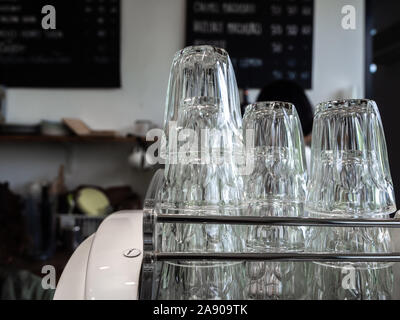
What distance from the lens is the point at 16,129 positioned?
1589mm

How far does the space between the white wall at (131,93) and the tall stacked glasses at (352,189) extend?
148 cm

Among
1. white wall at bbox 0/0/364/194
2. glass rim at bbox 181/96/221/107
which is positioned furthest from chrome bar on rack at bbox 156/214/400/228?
white wall at bbox 0/0/364/194

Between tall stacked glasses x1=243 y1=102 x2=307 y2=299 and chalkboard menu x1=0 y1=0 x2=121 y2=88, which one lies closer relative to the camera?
tall stacked glasses x1=243 y1=102 x2=307 y2=299

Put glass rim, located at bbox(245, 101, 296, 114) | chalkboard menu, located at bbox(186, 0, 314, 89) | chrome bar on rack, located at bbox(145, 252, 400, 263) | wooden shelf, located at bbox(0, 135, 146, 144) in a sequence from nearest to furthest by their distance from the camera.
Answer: chrome bar on rack, located at bbox(145, 252, 400, 263) < glass rim, located at bbox(245, 101, 296, 114) < wooden shelf, located at bbox(0, 135, 146, 144) < chalkboard menu, located at bbox(186, 0, 314, 89)

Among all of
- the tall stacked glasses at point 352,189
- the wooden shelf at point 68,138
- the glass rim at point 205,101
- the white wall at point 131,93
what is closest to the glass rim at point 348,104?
the tall stacked glasses at point 352,189

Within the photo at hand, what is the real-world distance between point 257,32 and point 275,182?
1562 millimetres

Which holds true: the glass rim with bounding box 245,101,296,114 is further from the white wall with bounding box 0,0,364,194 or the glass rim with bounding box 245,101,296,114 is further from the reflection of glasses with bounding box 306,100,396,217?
the white wall with bounding box 0,0,364,194

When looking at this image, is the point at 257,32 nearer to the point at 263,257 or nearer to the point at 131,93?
the point at 131,93

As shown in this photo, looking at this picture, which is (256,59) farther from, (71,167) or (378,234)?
(378,234)

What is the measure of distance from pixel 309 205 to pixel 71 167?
5.28 ft

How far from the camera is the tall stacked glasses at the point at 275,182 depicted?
309 millimetres

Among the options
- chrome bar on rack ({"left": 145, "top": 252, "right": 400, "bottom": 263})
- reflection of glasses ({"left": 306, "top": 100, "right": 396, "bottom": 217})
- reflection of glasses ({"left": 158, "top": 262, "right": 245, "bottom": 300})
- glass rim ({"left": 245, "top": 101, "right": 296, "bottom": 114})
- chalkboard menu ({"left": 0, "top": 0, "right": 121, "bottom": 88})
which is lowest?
reflection of glasses ({"left": 158, "top": 262, "right": 245, "bottom": 300})

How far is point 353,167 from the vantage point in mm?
317

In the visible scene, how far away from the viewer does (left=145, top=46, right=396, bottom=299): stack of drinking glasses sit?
0.29 meters
